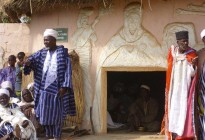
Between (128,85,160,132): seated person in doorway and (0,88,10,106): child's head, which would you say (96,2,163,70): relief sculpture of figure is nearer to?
(128,85,160,132): seated person in doorway

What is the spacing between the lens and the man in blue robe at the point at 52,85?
21.3ft

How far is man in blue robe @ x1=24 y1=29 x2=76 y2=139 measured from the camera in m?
6.49

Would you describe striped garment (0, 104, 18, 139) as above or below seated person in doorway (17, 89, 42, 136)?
below

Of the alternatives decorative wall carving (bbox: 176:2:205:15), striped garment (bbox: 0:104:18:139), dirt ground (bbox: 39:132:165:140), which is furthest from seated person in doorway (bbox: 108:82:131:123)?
striped garment (bbox: 0:104:18:139)

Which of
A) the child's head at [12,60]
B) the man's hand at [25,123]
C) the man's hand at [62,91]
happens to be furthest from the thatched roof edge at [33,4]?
the man's hand at [25,123]

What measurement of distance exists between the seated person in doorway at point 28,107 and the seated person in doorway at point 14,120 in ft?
2.13

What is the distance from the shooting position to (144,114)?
8672 millimetres

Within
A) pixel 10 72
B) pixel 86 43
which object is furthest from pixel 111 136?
pixel 10 72

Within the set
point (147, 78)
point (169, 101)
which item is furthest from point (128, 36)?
point (147, 78)

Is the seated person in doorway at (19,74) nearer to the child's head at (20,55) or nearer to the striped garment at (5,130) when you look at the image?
the child's head at (20,55)

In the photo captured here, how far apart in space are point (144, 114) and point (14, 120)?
306 centimetres

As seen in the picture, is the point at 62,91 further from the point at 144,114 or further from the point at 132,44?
the point at 144,114

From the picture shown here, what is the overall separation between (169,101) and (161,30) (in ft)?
4.91

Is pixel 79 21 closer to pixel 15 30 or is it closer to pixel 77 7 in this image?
pixel 77 7
